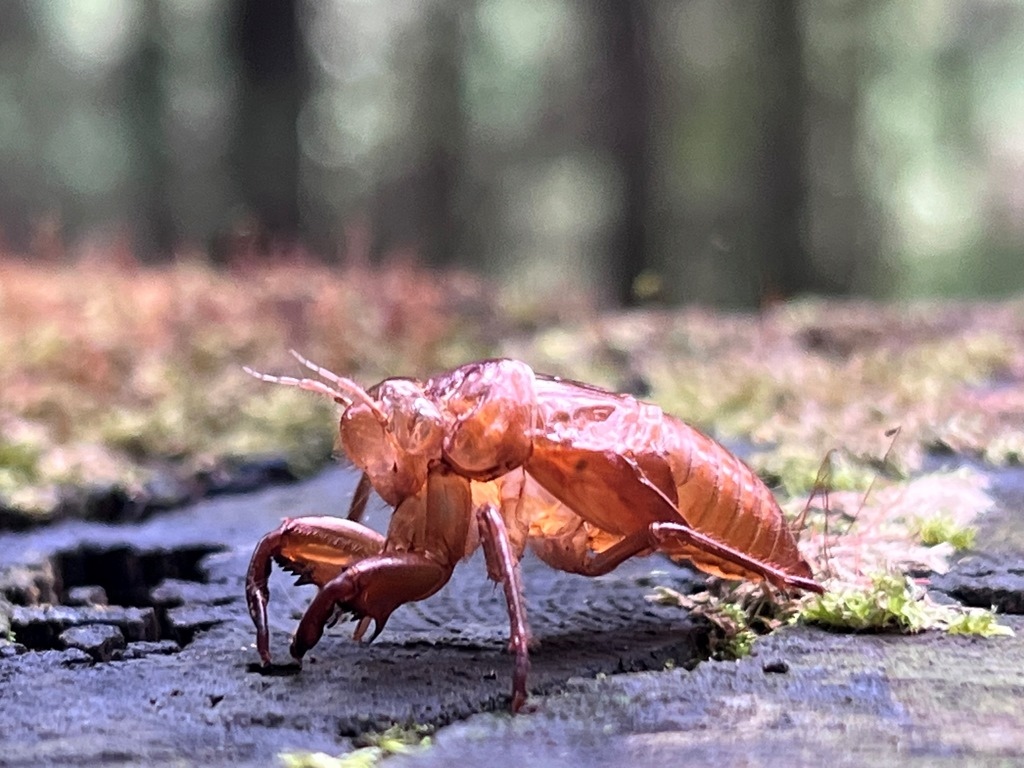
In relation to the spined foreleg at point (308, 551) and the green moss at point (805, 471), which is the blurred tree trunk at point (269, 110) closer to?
the green moss at point (805, 471)

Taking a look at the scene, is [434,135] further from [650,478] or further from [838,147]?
[650,478]

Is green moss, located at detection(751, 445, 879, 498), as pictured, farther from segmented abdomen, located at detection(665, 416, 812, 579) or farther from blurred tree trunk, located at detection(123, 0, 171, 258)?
blurred tree trunk, located at detection(123, 0, 171, 258)

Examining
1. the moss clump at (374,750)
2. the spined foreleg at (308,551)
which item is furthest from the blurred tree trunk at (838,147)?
the moss clump at (374,750)

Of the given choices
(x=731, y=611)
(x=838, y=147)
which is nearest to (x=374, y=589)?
(x=731, y=611)

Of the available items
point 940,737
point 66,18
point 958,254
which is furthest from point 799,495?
point 66,18

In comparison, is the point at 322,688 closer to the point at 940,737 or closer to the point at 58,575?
the point at 940,737

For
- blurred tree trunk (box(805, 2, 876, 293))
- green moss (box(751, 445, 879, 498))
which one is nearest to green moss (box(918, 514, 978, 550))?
green moss (box(751, 445, 879, 498))
